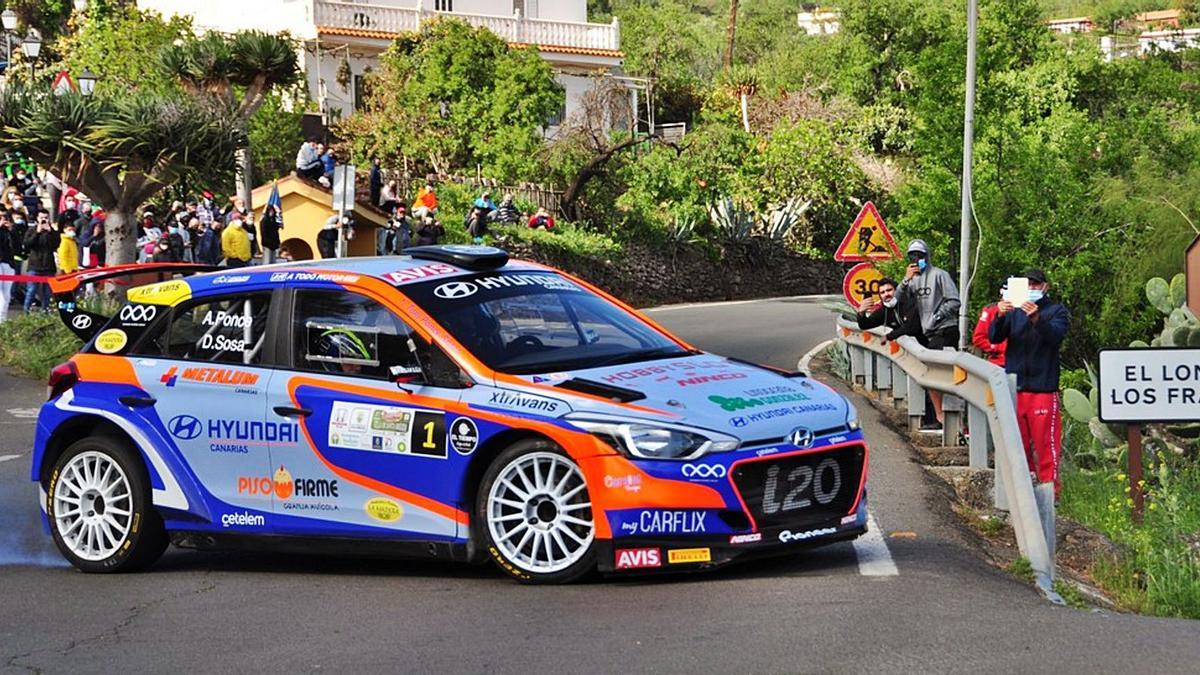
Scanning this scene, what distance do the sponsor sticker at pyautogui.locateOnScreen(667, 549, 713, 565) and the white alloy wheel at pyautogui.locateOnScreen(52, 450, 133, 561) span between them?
3.13 m

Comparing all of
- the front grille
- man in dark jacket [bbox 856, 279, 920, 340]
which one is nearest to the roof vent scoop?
the front grille

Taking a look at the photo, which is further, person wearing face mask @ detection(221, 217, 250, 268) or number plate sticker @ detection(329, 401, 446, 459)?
person wearing face mask @ detection(221, 217, 250, 268)

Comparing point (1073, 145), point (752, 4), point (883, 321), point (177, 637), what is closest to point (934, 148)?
point (1073, 145)

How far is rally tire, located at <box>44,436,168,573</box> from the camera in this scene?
965cm

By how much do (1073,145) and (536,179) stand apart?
771 inches

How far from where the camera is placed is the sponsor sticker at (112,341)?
32.7ft

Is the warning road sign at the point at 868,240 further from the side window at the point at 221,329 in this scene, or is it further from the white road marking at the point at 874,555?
the side window at the point at 221,329

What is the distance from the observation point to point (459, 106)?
45.7 meters

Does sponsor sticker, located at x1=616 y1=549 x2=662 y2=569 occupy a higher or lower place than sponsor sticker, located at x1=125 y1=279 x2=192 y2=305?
lower

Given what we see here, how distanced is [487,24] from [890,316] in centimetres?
4316

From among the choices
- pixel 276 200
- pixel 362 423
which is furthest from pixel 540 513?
pixel 276 200

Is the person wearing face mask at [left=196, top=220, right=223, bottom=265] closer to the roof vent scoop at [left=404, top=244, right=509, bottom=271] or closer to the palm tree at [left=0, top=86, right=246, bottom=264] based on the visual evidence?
the palm tree at [left=0, top=86, right=246, bottom=264]

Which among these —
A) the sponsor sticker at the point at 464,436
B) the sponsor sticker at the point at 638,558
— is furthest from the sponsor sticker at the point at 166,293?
the sponsor sticker at the point at 638,558

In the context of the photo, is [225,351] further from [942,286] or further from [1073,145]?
[1073,145]
